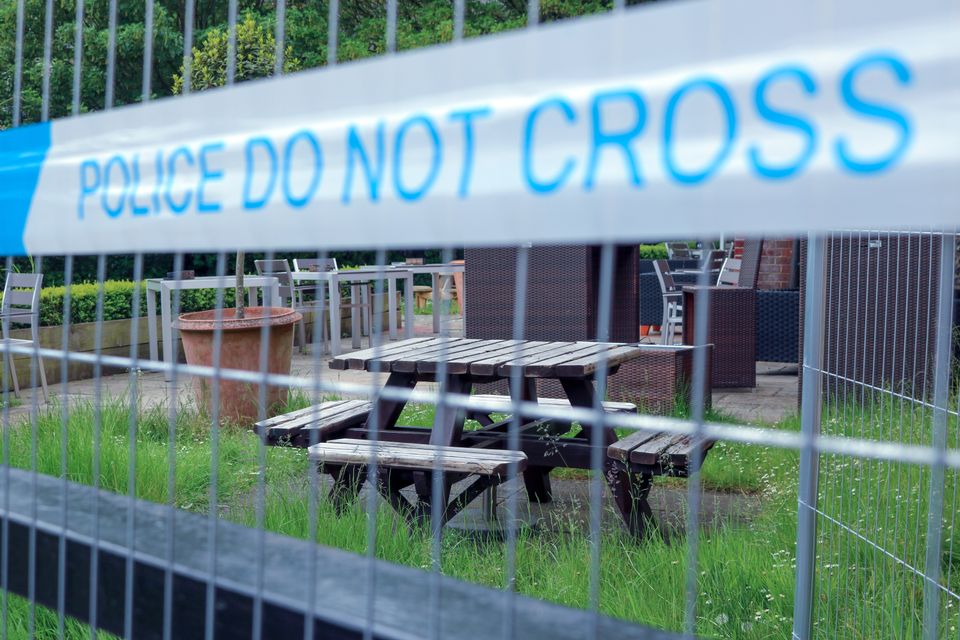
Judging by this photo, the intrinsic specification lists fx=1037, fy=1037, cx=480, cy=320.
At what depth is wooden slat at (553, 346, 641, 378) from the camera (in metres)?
3.63

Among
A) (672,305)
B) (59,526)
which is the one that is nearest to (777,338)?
(672,305)

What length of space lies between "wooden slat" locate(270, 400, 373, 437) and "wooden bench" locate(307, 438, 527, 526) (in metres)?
0.13

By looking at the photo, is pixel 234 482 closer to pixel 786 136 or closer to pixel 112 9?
pixel 112 9

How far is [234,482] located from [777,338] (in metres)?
5.62

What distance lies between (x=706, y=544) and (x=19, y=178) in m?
2.24

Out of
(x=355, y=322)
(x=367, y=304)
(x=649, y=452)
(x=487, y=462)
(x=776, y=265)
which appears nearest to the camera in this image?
(x=487, y=462)

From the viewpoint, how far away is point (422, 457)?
334 cm

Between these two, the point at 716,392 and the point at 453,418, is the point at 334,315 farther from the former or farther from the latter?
the point at 453,418

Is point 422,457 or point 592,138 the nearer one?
point 592,138

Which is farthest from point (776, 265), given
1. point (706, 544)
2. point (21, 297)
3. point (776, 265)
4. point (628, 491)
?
point (706, 544)

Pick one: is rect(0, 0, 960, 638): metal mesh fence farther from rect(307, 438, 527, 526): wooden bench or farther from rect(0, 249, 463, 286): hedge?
rect(0, 249, 463, 286): hedge

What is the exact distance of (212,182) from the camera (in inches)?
56.4

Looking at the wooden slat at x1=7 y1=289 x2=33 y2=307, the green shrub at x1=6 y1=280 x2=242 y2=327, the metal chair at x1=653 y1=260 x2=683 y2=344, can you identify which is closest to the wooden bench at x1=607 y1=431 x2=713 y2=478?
the wooden slat at x1=7 y1=289 x2=33 y2=307

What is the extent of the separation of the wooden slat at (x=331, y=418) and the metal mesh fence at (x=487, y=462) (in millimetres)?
14
